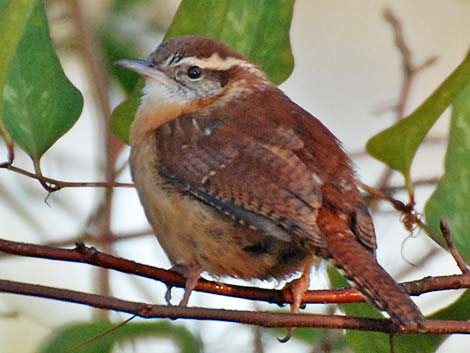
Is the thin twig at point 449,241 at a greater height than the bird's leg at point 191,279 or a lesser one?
greater

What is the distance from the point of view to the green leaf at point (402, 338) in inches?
99.2

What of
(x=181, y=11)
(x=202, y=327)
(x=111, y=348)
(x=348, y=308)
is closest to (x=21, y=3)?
(x=181, y=11)

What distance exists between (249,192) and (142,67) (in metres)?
0.65

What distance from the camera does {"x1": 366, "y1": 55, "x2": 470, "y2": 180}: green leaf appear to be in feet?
7.99

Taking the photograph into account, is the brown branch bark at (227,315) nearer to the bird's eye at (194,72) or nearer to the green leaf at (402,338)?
the green leaf at (402,338)

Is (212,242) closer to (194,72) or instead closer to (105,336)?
(105,336)

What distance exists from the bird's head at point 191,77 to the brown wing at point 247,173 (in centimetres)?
21

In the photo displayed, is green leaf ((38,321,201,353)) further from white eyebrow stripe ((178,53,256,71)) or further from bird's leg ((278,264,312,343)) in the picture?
white eyebrow stripe ((178,53,256,71))

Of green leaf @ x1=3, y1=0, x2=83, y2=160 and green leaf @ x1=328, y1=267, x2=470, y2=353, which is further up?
green leaf @ x1=3, y1=0, x2=83, y2=160

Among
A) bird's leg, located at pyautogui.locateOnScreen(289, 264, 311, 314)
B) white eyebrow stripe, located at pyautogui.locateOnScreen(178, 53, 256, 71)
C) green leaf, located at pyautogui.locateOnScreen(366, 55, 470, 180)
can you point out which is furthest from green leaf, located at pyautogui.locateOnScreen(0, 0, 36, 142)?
white eyebrow stripe, located at pyautogui.locateOnScreen(178, 53, 256, 71)

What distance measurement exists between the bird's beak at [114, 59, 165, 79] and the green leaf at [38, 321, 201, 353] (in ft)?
2.50

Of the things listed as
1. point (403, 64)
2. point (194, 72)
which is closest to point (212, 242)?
point (194, 72)

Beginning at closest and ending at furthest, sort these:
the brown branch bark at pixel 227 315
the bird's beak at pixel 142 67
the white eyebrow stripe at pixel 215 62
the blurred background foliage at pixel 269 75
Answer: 1. the brown branch bark at pixel 227 315
2. the blurred background foliage at pixel 269 75
3. the bird's beak at pixel 142 67
4. the white eyebrow stripe at pixel 215 62

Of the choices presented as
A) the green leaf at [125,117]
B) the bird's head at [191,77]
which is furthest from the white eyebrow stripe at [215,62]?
the green leaf at [125,117]
